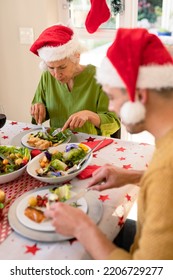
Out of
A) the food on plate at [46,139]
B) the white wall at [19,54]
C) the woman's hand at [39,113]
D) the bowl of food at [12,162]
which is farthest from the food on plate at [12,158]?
the white wall at [19,54]

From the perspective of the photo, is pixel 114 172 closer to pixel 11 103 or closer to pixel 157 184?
pixel 157 184

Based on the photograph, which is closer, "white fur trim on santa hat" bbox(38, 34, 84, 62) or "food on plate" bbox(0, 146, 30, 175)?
"food on plate" bbox(0, 146, 30, 175)

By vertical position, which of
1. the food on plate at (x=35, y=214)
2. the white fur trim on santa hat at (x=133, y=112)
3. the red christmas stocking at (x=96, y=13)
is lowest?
the food on plate at (x=35, y=214)

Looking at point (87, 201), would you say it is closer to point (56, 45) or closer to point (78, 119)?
point (78, 119)

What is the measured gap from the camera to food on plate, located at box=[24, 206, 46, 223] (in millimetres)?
899

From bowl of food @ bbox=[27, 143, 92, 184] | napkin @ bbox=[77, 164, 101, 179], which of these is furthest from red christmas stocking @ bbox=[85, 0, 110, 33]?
napkin @ bbox=[77, 164, 101, 179]

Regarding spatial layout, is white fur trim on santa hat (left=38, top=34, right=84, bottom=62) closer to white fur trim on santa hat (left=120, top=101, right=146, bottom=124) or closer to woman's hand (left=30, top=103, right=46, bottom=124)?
woman's hand (left=30, top=103, right=46, bottom=124)

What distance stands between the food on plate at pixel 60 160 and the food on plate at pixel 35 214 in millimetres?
197

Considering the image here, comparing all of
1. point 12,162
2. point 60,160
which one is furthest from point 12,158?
point 60,160

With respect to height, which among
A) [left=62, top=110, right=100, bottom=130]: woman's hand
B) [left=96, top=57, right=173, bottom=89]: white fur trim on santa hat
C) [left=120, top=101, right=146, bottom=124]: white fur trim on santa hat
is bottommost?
[left=62, top=110, right=100, bottom=130]: woman's hand

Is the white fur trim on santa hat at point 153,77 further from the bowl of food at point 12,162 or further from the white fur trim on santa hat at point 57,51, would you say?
the white fur trim on santa hat at point 57,51

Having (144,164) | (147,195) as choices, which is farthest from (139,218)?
(144,164)

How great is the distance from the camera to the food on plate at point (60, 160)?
3.71ft

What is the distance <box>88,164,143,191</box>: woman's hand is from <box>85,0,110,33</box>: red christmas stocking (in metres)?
1.07
